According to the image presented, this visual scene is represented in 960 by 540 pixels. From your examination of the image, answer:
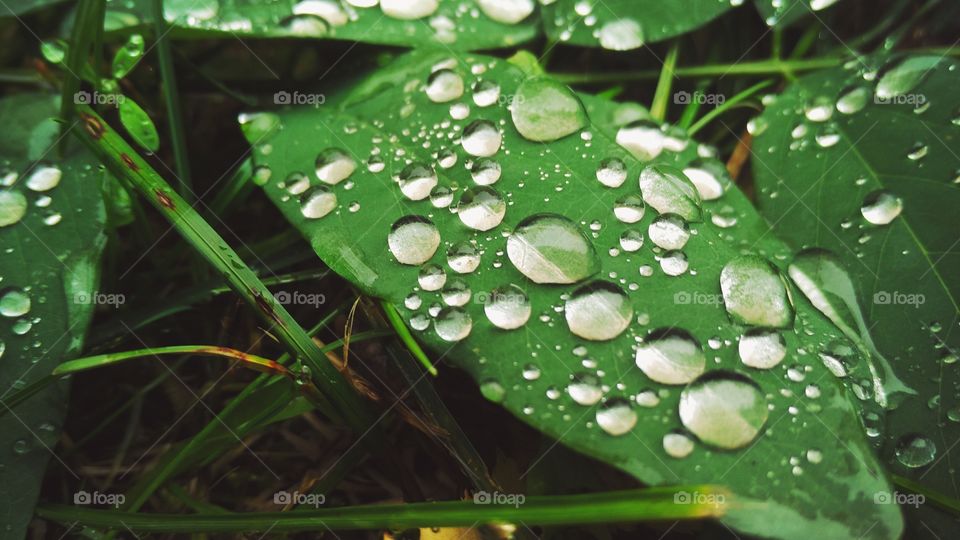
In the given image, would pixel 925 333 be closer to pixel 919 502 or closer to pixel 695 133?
pixel 919 502

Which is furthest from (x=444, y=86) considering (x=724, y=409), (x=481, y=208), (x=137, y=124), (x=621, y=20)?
(x=724, y=409)

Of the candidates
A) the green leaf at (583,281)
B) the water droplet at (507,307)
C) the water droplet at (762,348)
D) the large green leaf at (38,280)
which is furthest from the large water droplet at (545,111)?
the large green leaf at (38,280)

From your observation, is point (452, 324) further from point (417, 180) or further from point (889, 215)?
point (889, 215)

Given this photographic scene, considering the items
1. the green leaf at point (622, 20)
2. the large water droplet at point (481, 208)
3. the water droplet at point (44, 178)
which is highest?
the green leaf at point (622, 20)

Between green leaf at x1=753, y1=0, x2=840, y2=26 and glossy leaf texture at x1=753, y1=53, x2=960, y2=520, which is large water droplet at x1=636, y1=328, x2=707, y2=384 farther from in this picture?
green leaf at x1=753, y1=0, x2=840, y2=26

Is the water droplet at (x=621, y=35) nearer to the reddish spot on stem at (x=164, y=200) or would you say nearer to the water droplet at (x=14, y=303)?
the reddish spot on stem at (x=164, y=200)
